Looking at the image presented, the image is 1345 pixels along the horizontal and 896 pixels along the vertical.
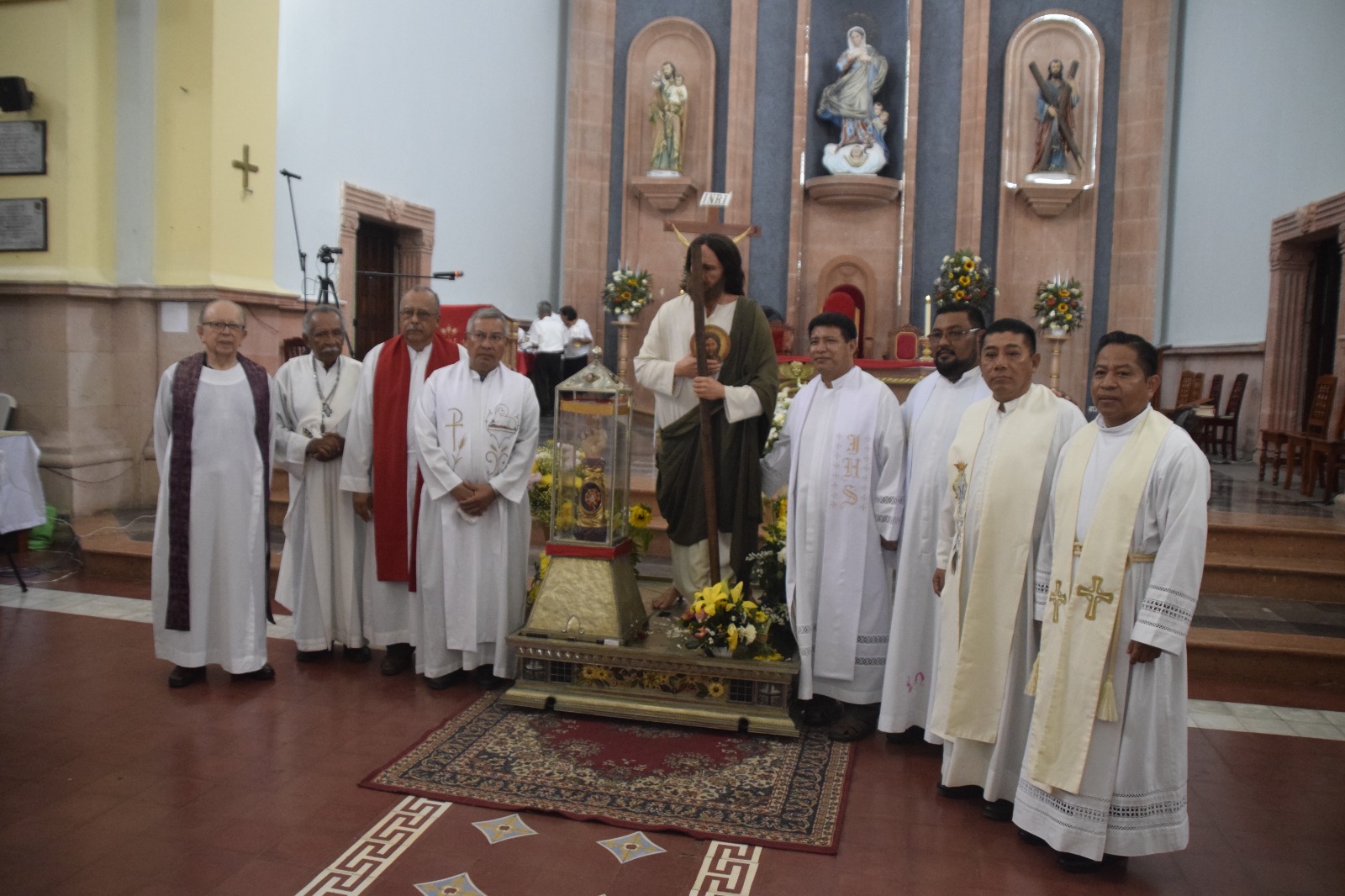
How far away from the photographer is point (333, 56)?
936 centimetres

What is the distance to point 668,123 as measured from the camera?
13938mm

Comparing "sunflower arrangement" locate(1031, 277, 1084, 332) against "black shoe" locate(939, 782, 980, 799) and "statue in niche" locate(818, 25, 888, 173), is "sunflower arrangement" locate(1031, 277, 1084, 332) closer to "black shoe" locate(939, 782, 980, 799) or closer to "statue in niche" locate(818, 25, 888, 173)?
"statue in niche" locate(818, 25, 888, 173)

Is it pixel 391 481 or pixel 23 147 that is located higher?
pixel 23 147

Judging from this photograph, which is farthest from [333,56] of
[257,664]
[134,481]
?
[257,664]

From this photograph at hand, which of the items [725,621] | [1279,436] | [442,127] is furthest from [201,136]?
[1279,436]

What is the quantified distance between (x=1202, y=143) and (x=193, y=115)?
37.9 feet

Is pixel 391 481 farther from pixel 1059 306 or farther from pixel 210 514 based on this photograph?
pixel 1059 306

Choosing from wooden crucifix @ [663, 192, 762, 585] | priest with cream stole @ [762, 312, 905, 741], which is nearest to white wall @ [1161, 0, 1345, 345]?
priest with cream stole @ [762, 312, 905, 741]

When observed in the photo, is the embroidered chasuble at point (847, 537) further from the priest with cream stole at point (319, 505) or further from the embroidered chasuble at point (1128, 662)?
the priest with cream stole at point (319, 505)

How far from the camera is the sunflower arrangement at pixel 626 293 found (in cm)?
1304

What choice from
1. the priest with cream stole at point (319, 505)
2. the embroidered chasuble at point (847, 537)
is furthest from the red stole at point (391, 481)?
the embroidered chasuble at point (847, 537)

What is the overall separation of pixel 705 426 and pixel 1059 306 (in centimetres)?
953

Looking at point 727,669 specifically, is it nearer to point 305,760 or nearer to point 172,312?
point 305,760

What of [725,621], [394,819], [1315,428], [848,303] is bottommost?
[394,819]
